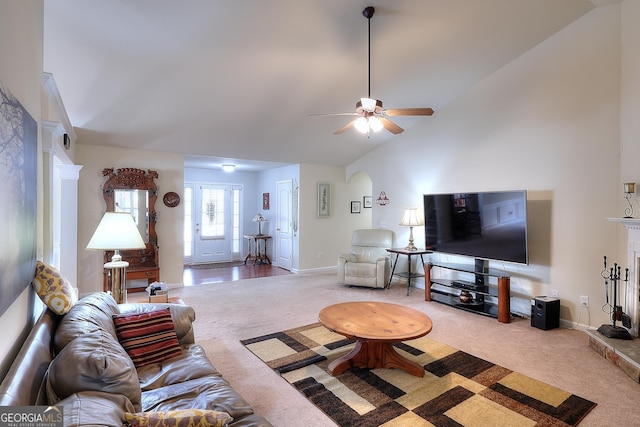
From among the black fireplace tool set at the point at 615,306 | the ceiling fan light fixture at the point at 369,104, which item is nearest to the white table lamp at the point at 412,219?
the black fireplace tool set at the point at 615,306

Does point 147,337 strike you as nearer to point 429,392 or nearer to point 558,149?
point 429,392

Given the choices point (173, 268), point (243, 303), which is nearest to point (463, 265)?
point (243, 303)

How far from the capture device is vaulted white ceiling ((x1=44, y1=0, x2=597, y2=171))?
308cm

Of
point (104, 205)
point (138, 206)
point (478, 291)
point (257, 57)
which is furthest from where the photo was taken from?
point (138, 206)

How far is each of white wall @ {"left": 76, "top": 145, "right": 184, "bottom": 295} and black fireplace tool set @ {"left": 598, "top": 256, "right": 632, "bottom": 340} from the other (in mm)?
5936

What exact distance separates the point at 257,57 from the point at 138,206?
11.0 ft

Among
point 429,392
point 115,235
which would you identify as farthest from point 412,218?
point 115,235

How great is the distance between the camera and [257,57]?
3.74m

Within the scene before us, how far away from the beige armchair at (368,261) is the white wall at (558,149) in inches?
63.8

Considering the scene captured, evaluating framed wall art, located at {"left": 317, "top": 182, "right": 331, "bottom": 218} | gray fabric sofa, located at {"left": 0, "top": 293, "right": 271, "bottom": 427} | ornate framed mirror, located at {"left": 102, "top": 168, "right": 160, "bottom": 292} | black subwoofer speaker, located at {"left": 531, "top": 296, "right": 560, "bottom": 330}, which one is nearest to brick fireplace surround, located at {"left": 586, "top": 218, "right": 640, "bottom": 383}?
black subwoofer speaker, located at {"left": 531, "top": 296, "right": 560, "bottom": 330}

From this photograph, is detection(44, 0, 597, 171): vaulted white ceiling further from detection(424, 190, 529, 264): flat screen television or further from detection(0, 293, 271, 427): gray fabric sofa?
detection(0, 293, 271, 427): gray fabric sofa

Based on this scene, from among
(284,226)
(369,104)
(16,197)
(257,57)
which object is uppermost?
(257,57)

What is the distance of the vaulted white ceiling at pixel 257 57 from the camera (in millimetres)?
3076

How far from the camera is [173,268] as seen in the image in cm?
590
